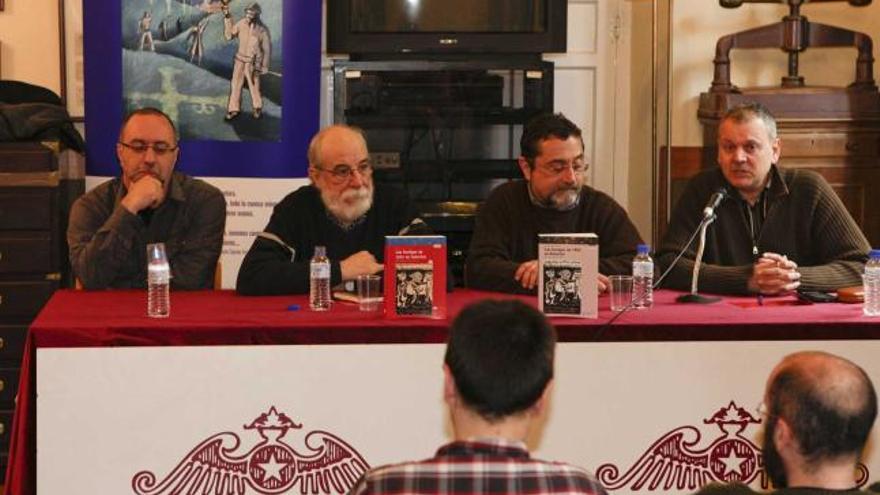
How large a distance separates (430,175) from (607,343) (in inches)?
91.5

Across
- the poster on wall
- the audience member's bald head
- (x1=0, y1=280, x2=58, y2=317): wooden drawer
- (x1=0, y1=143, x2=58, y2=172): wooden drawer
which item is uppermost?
the poster on wall

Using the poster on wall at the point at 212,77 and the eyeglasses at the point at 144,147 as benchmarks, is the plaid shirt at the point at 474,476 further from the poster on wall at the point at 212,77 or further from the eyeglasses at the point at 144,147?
the poster on wall at the point at 212,77

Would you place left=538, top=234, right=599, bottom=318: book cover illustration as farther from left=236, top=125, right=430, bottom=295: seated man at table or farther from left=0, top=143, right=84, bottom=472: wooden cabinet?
left=0, top=143, right=84, bottom=472: wooden cabinet

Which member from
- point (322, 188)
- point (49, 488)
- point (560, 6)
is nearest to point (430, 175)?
point (560, 6)

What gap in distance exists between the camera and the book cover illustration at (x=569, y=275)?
364cm

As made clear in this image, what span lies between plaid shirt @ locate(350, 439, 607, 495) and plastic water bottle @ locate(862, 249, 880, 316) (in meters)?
2.03

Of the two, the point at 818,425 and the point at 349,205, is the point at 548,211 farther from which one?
the point at 818,425

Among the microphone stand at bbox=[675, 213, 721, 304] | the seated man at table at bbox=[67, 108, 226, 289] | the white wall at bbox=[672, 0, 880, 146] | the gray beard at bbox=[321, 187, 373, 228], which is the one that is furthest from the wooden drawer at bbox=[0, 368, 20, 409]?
the white wall at bbox=[672, 0, 880, 146]

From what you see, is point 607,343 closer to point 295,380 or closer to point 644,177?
point 295,380

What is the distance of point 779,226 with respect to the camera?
14.6ft

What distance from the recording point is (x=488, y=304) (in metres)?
2.10

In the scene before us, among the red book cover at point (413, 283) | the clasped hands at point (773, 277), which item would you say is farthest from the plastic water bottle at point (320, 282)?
the clasped hands at point (773, 277)

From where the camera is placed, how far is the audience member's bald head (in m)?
2.09

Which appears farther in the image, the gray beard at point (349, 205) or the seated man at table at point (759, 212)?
the seated man at table at point (759, 212)
